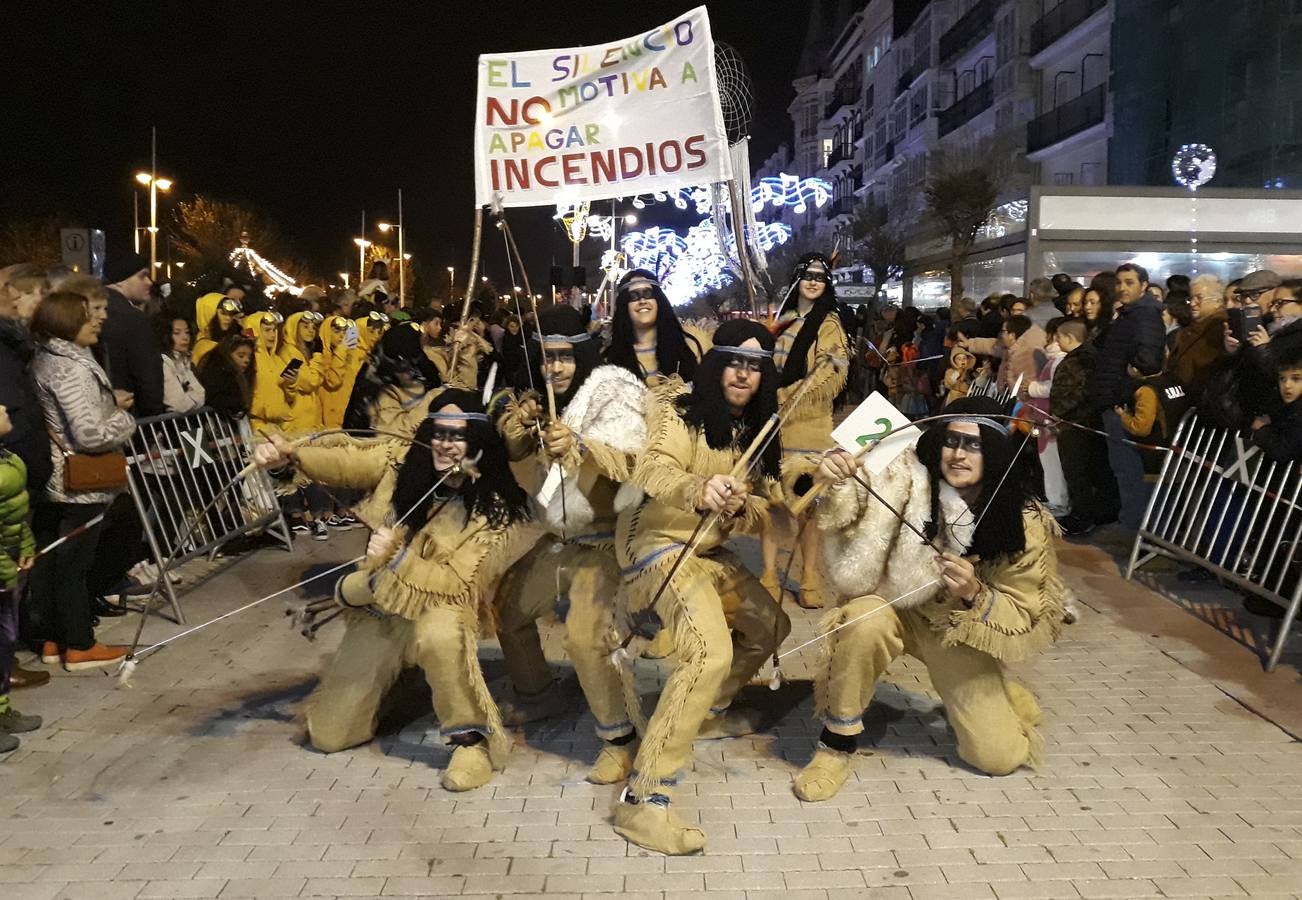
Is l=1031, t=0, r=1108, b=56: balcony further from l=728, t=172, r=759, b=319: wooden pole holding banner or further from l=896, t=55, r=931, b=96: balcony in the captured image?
l=728, t=172, r=759, b=319: wooden pole holding banner

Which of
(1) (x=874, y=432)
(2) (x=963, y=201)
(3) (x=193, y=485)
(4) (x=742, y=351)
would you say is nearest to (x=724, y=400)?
(4) (x=742, y=351)

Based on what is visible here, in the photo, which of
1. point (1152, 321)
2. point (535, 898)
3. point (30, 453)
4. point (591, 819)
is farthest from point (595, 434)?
point (1152, 321)

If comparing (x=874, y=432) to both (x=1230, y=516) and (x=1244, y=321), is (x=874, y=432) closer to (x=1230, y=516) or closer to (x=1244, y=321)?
(x=1244, y=321)

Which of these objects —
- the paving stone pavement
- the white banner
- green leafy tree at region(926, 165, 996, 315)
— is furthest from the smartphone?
green leafy tree at region(926, 165, 996, 315)

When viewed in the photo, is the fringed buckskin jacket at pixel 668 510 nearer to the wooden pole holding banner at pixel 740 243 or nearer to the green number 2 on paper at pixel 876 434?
the green number 2 on paper at pixel 876 434

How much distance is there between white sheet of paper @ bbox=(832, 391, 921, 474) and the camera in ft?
13.3

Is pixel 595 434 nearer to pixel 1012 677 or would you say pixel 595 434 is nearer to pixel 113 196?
pixel 1012 677

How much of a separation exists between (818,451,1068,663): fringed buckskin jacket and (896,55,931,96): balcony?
48.2m

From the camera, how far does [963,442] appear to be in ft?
13.7

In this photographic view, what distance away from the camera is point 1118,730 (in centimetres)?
472

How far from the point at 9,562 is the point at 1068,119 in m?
33.0

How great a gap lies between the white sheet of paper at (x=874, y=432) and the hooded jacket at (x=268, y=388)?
5.88 metres

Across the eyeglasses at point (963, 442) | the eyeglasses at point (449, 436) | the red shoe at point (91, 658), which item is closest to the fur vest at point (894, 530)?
the eyeglasses at point (963, 442)

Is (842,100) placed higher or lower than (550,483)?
higher
